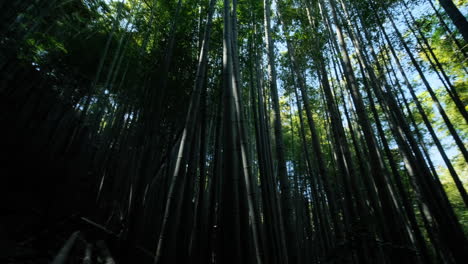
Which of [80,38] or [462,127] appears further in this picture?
[462,127]

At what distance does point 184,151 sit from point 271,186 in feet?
4.09

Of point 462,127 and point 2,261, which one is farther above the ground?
point 462,127

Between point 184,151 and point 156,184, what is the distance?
1.96 m

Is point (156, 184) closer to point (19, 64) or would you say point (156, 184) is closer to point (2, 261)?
point (2, 261)

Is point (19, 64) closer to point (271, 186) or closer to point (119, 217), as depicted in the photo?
point (119, 217)

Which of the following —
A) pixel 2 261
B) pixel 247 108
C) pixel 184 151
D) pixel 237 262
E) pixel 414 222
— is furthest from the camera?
pixel 247 108

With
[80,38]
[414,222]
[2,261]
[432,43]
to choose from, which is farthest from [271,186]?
[80,38]

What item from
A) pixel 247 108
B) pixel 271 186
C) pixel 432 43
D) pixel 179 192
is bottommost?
pixel 179 192

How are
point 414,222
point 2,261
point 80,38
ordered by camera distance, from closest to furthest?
point 2,261
point 414,222
point 80,38

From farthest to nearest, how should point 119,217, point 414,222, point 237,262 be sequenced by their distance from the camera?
point 119,217 → point 414,222 → point 237,262

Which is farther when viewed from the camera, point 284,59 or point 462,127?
point 462,127

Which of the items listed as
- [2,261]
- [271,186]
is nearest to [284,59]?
[271,186]

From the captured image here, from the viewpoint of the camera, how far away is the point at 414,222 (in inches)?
102

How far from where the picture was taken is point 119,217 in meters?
3.08
